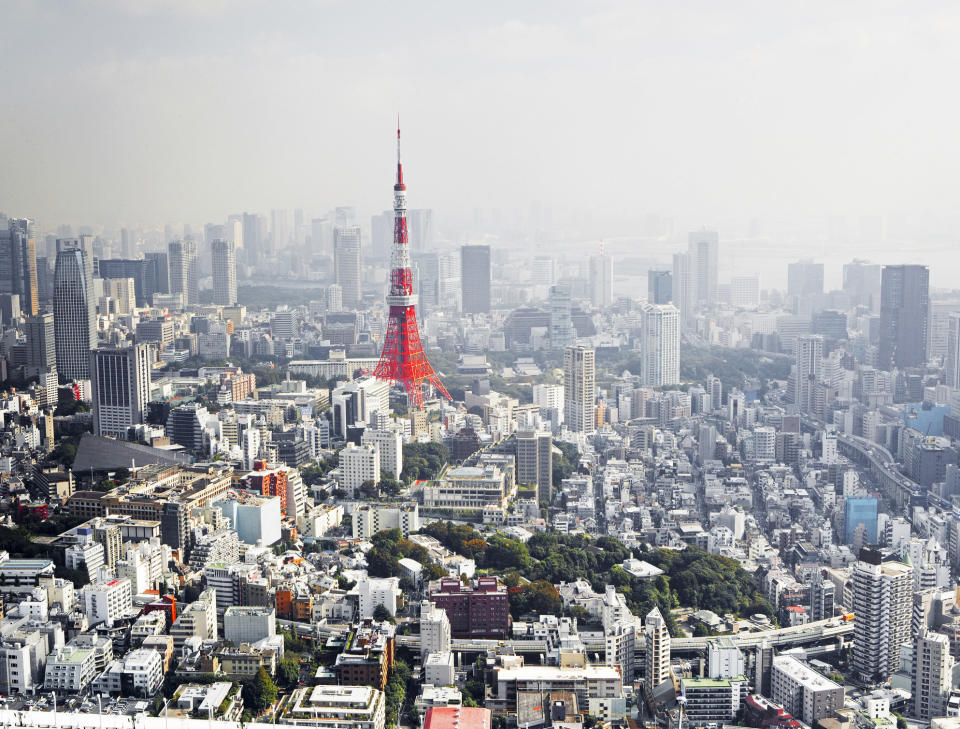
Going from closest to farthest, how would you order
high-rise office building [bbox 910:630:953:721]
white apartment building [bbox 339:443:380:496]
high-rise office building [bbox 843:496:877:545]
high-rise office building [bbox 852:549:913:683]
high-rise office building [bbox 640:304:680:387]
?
high-rise office building [bbox 910:630:953:721]
high-rise office building [bbox 852:549:913:683]
high-rise office building [bbox 843:496:877:545]
white apartment building [bbox 339:443:380:496]
high-rise office building [bbox 640:304:680:387]

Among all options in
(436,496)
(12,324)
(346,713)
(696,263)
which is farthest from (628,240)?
(346,713)

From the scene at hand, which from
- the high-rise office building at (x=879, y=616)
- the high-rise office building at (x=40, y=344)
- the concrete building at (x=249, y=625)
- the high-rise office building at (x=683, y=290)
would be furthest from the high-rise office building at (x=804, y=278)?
the concrete building at (x=249, y=625)

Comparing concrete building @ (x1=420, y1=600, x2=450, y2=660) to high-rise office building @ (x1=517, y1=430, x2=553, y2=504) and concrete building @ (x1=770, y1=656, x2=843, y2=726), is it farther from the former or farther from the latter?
high-rise office building @ (x1=517, y1=430, x2=553, y2=504)

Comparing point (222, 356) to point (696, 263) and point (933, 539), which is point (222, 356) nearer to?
point (696, 263)

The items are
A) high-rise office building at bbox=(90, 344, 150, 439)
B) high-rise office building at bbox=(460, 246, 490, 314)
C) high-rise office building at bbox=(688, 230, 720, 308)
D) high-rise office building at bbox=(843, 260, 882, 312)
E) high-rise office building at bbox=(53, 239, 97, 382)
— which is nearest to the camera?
high-rise office building at bbox=(90, 344, 150, 439)

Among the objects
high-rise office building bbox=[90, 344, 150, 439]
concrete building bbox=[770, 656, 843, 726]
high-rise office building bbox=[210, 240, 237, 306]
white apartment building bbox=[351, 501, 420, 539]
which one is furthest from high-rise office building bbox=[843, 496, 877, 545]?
high-rise office building bbox=[210, 240, 237, 306]

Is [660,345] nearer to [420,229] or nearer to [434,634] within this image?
[420,229]
